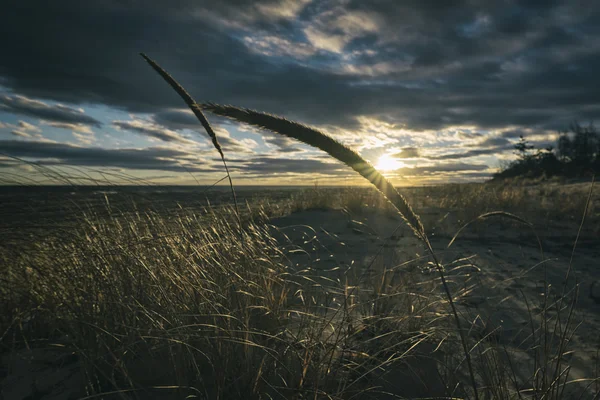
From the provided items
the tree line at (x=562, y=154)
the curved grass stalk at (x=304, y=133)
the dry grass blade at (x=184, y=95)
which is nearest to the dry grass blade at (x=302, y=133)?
the curved grass stalk at (x=304, y=133)

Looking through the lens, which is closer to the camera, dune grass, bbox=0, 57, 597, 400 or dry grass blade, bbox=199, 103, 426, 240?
dry grass blade, bbox=199, 103, 426, 240

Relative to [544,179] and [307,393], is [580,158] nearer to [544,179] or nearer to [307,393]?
[544,179]

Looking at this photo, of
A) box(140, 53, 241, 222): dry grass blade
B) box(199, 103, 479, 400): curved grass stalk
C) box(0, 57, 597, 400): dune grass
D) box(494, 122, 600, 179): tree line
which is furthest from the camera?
box(494, 122, 600, 179): tree line

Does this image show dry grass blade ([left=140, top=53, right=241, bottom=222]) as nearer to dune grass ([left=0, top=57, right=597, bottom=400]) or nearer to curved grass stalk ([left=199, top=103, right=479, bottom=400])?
dune grass ([left=0, top=57, right=597, bottom=400])

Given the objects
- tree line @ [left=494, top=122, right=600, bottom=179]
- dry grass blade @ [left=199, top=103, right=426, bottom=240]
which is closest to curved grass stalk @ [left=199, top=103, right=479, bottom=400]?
dry grass blade @ [left=199, top=103, right=426, bottom=240]

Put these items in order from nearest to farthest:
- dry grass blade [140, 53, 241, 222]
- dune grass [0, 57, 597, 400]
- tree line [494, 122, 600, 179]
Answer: dune grass [0, 57, 597, 400] < dry grass blade [140, 53, 241, 222] < tree line [494, 122, 600, 179]

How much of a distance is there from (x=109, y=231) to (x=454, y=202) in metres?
9.44

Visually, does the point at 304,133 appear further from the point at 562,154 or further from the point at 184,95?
the point at 562,154

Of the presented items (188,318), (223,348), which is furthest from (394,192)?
(188,318)

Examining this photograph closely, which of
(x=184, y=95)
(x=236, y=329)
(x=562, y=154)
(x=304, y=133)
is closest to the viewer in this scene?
(x=304, y=133)

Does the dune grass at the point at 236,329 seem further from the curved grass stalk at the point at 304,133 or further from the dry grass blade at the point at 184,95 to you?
the dry grass blade at the point at 184,95

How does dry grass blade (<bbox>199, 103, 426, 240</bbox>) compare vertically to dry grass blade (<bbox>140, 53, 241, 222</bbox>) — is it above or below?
below

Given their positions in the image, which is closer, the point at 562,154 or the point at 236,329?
the point at 236,329

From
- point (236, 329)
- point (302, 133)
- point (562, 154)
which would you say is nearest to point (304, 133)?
point (302, 133)
